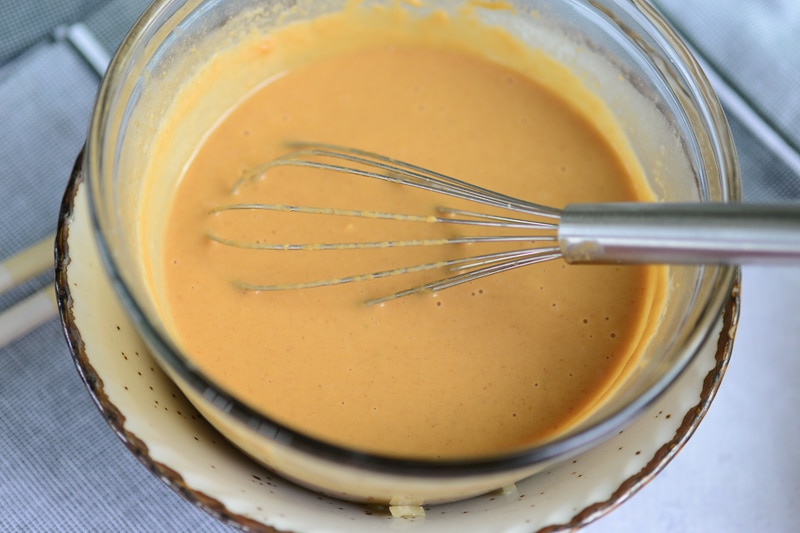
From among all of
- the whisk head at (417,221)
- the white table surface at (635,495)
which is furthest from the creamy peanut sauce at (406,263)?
the white table surface at (635,495)

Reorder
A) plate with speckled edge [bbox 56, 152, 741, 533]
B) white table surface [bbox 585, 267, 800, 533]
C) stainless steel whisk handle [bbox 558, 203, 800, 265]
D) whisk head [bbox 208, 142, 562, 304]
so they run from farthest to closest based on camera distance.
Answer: white table surface [bbox 585, 267, 800, 533] → whisk head [bbox 208, 142, 562, 304] → plate with speckled edge [bbox 56, 152, 741, 533] → stainless steel whisk handle [bbox 558, 203, 800, 265]

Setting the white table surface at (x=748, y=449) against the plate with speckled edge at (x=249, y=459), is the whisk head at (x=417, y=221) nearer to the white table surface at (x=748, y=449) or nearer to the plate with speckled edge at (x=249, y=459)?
the plate with speckled edge at (x=249, y=459)

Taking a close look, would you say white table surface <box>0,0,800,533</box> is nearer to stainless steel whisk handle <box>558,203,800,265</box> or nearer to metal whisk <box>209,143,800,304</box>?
metal whisk <box>209,143,800,304</box>

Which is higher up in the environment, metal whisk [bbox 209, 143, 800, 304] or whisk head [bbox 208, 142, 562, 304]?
whisk head [bbox 208, 142, 562, 304]

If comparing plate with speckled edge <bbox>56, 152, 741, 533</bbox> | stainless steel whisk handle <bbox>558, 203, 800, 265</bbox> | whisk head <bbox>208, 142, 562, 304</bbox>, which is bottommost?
plate with speckled edge <bbox>56, 152, 741, 533</bbox>

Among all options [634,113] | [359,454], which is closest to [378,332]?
[359,454]

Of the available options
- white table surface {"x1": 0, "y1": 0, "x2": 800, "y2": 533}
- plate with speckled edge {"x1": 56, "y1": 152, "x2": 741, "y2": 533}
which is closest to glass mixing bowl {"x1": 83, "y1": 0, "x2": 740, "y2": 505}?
plate with speckled edge {"x1": 56, "y1": 152, "x2": 741, "y2": 533}
